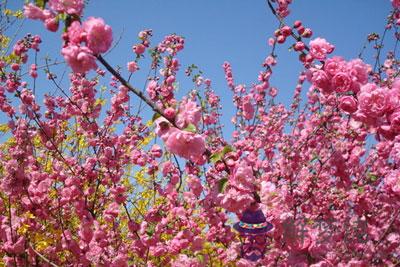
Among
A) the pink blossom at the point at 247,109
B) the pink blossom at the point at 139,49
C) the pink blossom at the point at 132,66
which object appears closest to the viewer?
the pink blossom at the point at 139,49

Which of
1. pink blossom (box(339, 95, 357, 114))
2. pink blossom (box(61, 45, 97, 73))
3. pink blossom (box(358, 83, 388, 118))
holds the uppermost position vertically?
pink blossom (box(61, 45, 97, 73))

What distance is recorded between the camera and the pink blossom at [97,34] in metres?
1.71

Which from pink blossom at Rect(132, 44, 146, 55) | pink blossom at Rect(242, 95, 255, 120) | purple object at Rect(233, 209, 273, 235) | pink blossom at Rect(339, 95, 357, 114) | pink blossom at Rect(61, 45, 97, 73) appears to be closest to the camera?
pink blossom at Rect(61, 45, 97, 73)

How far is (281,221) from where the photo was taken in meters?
2.32

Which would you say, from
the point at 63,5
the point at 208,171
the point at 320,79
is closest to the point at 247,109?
the point at 208,171

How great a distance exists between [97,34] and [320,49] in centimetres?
129

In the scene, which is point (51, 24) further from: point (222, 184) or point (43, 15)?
point (222, 184)

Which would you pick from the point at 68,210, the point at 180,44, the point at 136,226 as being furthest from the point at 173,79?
the point at 68,210

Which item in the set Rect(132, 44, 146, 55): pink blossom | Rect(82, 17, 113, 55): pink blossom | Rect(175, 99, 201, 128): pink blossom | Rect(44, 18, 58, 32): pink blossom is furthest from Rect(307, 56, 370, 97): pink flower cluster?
Rect(132, 44, 146, 55): pink blossom

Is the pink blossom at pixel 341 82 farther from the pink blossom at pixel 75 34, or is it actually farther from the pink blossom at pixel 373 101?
the pink blossom at pixel 75 34

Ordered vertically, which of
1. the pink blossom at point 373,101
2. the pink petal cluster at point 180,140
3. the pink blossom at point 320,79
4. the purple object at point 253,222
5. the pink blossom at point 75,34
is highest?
the pink blossom at point 75,34

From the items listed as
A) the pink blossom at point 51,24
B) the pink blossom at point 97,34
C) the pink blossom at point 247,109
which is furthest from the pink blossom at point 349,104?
the pink blossom at point 247,109

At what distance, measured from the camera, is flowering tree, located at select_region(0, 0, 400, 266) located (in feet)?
6.05

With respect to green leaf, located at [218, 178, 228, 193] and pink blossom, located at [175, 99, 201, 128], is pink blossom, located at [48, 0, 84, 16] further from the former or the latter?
green leaf, located at [218, 178, 228, 193]
